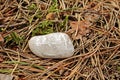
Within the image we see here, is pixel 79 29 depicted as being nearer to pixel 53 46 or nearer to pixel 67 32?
pixel 67 32

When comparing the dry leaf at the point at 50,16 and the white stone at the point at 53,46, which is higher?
the dry leaf at the point at 50,16

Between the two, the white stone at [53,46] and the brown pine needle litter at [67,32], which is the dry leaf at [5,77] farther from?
the white stone at [53,46]

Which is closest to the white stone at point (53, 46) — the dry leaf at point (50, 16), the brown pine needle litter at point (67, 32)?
the brown pine needle litter at point (67, 32)

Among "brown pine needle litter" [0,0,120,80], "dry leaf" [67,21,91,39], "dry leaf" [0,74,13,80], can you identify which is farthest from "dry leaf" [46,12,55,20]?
"dry leaf" [0,74,13,80]

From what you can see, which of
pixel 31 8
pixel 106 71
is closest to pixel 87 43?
pixel 106 71

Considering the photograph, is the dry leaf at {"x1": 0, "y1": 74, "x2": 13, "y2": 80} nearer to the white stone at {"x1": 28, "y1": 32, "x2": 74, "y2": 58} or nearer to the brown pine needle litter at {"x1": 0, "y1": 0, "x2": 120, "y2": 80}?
the brown pine needle litter at {"x1": 0, "y1": 0, "x2": 120, "y2": 80}

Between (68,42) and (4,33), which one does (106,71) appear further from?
(4,33)

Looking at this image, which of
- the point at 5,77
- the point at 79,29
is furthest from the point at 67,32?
the point at 5,77
